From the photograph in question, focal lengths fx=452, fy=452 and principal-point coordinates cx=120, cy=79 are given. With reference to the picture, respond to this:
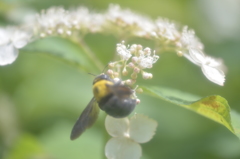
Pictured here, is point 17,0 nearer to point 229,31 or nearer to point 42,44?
point 42,44

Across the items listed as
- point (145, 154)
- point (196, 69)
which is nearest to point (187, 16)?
point (196, 69)

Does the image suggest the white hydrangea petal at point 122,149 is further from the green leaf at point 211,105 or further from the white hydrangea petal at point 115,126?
the green leaf at point 211,105

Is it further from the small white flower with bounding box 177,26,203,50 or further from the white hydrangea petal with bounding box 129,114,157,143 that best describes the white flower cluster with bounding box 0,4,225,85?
the white hydrangea petal with bounding box 129,114,157,143

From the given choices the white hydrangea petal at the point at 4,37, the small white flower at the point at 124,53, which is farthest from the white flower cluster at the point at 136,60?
the white hydrangea petal at the point at 4,37

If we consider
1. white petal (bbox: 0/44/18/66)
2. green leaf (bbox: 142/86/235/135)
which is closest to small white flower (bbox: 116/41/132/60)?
green leaf (bbox: 142/86/235/135)

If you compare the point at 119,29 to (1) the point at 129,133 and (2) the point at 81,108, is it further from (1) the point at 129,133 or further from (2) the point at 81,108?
(2) the point at 81,108


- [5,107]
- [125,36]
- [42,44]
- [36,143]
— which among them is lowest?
[5,107]
